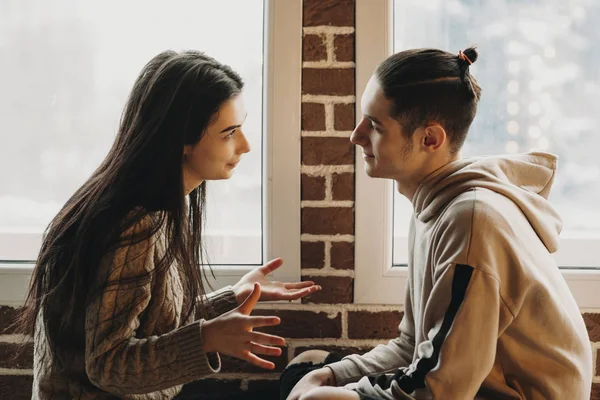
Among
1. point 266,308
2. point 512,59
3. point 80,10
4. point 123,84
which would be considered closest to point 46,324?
point 266,308

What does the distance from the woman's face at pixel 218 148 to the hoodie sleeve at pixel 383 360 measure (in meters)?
0.51

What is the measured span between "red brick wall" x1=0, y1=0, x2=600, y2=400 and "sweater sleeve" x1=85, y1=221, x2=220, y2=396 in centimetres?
49

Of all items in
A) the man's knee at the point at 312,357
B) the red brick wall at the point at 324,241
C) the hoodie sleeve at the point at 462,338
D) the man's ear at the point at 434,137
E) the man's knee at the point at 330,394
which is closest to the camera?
the hoodie sleeve at the point at 462,338

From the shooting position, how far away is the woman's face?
1435 millimetres

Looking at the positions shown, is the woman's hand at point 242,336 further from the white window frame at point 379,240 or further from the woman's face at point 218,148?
the white window frame at point 379,240

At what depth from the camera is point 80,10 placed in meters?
1.76

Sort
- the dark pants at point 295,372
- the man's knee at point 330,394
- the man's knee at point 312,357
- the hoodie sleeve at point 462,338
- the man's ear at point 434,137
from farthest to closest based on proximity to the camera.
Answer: the man's knee at point 312,357 → the dark pants at point 295,372 → the man's ear at point 434,137 → the man's knee at point 330,394 → the hoodie sleeve at point 462,338

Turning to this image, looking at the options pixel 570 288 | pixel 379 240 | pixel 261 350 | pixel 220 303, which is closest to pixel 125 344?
pixel 261 350

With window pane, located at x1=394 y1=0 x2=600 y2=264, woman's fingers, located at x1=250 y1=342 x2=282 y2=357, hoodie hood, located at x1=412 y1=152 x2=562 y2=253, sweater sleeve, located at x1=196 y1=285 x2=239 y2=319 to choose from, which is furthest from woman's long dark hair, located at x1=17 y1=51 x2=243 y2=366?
window pane, located at x1=394 y1=0 x2=600 y2=264

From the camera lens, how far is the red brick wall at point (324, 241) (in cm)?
170

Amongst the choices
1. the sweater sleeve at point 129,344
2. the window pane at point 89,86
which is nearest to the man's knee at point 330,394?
the sweater sleeve at point 129,344

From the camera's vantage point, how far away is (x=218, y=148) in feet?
4.76

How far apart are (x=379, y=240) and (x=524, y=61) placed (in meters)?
0.62

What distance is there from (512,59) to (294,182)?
67 centimetres
